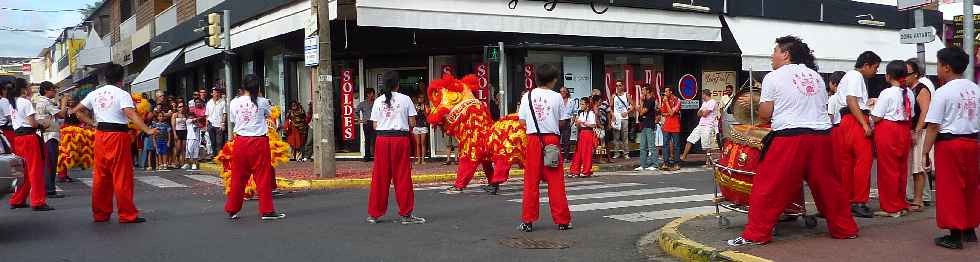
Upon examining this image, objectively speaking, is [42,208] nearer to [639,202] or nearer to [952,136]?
[639,202]

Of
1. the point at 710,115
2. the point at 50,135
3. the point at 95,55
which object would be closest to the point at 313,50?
the point at 50,135

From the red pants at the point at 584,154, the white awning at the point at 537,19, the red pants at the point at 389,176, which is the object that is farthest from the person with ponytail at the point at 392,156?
→ the white awning at the point at 537,19

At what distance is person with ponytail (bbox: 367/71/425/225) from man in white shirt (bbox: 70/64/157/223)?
235 cm

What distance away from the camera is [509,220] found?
9.25m

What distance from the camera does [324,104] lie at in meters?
14.6

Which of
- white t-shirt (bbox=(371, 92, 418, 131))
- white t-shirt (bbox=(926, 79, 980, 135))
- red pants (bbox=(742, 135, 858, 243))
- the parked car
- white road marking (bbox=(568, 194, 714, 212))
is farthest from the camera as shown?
white road marking (bbox=(568, 194, 714, 212))

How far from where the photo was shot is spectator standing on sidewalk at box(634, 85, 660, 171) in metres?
16.4

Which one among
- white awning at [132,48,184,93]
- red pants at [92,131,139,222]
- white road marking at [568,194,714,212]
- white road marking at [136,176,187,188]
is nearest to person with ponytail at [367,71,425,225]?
white road marking at [568,194,714,212]

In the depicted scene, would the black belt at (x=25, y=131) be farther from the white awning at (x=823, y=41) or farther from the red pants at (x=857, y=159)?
the white awning at (x=823, y=41)

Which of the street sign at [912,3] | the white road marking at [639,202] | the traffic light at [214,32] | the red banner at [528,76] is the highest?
the traffic light at [214,32]

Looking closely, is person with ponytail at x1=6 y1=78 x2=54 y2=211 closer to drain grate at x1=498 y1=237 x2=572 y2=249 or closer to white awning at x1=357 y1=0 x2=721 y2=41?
drain grate at x1=498 y1=237 x2=572 y2=249

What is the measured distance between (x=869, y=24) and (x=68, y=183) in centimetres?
2205

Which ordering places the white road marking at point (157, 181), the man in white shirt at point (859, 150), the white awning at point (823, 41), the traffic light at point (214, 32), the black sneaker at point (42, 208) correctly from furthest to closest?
the white awning at point (823, 41)
the traffic light at point (214, 32)
the white road marking at point (157, 181)
the black sneaker at point (42, 208)
the man in white shirt at point (859, 150)

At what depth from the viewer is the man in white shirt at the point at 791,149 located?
6.49 metres
